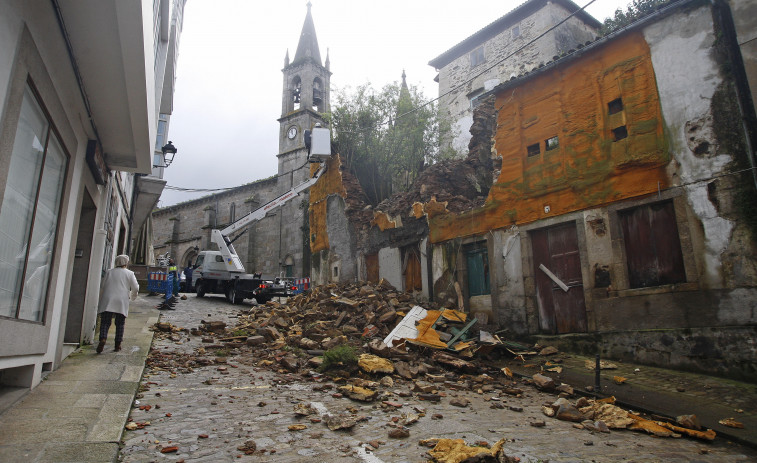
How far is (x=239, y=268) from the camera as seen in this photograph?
65.6 feet

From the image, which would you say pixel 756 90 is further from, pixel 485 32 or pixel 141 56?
pixel 485 32

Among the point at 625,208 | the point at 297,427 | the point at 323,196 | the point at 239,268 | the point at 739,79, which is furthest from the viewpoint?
the point at 239,268

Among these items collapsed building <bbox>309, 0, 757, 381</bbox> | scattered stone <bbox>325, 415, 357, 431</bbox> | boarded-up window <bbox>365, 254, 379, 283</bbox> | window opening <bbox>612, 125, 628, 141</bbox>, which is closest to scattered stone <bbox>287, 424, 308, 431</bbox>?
scattered stone <bbox>325, 415, 357, 431</bbox>

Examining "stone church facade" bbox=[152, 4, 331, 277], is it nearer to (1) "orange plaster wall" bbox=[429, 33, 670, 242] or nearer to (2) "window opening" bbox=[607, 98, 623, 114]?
(1) "orange plaster wall" bbox=[429, 33, 670, 242]

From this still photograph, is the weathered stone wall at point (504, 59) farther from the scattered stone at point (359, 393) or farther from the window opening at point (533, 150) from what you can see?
the scattered stone at point (359, 393)

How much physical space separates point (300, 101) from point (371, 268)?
89.8 feet

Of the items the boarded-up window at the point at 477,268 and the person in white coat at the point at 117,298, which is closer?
the person in white coat at the point at 117,298

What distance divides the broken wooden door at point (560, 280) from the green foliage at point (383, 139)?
10351 mm

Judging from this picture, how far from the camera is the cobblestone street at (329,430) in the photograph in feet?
12.3

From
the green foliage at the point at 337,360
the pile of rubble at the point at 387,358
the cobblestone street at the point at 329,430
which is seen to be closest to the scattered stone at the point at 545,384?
the pile of rubble at the point at 387,358

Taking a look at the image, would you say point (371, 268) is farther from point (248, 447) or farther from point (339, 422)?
point (248, 447)

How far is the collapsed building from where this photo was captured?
7.30 m

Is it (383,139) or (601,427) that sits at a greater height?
(383,139)

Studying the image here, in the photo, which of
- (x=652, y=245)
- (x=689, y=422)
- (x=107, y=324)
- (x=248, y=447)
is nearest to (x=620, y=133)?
(x=652, y=245)
